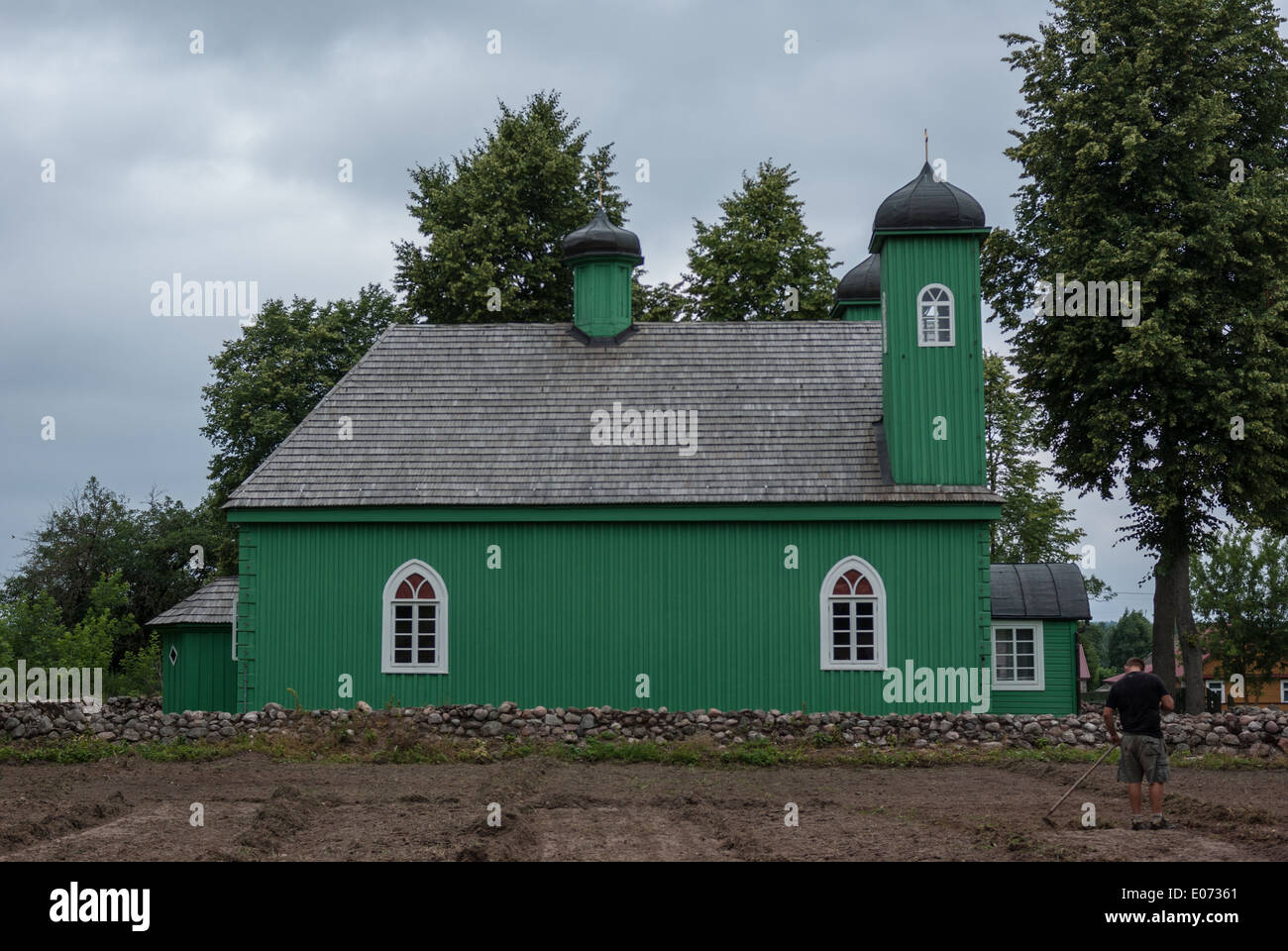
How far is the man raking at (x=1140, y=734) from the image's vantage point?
12266 millimetres

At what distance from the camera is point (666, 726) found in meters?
19.4

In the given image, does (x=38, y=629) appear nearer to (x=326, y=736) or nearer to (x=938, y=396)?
(x=326, y=736)

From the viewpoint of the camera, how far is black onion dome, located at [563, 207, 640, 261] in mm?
Answer: 24344

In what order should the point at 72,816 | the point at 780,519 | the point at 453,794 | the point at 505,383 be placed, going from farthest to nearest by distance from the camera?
the point at 505,383 < the point at 780,519 < the point at 453,794 < the point at 72,816

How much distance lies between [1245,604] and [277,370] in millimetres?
35051

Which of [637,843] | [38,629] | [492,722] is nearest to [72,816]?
[637,843]

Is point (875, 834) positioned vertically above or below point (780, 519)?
below

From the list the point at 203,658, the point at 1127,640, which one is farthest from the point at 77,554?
the point at 1127,640

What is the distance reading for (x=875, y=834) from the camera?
11.7m

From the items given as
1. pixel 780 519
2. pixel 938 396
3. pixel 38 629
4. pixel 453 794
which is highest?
pixel 938 396

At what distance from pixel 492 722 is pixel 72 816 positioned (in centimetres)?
746

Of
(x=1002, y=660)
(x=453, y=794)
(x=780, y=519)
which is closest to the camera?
(x=453, y=794)

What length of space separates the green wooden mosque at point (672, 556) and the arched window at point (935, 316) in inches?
1.3

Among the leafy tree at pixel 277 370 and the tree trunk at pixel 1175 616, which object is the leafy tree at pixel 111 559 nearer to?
the leafy tree at pixel 277 370
